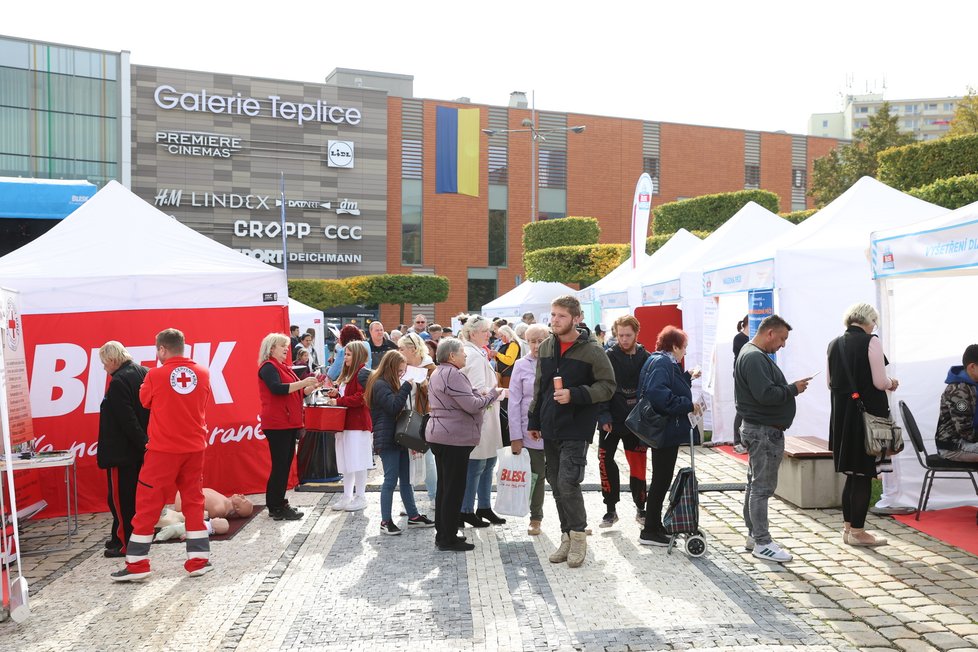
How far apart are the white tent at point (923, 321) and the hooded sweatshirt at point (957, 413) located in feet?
1.35

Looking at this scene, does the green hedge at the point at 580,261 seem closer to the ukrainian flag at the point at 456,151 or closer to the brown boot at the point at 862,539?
the ukrainian flag at the point at 456,151

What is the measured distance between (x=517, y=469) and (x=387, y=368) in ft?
4.56

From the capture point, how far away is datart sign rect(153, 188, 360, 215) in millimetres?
35406

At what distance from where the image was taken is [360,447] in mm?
7691

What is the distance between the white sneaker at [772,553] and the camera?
5.85m

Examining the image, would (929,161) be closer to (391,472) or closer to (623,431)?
(623,431)

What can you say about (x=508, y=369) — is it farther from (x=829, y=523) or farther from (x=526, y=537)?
(x=829, y=523)

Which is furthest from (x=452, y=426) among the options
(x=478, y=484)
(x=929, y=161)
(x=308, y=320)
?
(x=308, y=320)

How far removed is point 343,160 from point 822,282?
31363 mm

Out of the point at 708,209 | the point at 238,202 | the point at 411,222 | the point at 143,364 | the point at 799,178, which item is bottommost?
the point at 143,364

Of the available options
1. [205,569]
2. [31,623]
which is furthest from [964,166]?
[31,623]

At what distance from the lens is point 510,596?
17.1 feet

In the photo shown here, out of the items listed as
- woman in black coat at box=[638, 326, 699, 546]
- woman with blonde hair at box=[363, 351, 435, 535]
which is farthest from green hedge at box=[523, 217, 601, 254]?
woman in black coat at box=[638, 326, 699, 546]

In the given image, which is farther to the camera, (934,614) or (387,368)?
(387,368)
